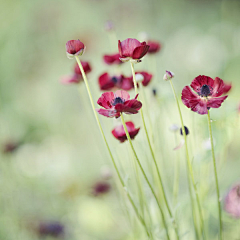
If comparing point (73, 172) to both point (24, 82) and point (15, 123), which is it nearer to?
point (15, 123)


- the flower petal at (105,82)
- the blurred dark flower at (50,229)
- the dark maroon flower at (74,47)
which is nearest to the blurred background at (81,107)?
the blurred dark flower at (50,229)

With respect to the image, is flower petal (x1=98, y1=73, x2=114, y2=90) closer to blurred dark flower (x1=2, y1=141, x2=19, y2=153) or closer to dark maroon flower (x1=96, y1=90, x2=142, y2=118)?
dark maroon flower (x1=96, y1=90, x2=142, y2=118)

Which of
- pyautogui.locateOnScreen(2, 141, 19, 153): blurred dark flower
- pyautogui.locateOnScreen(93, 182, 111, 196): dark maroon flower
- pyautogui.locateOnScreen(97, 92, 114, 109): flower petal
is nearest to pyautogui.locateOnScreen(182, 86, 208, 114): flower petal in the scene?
pyautogui.locateOnScreen(97, 92, 114, 109): flower petal

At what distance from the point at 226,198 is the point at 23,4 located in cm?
165

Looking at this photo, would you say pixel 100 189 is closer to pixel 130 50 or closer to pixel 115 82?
pixel 115 82

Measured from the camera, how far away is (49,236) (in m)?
0.71

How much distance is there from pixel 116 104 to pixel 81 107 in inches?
44.9

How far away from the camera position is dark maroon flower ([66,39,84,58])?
0.34 meters

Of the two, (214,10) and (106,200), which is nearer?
(106,200)

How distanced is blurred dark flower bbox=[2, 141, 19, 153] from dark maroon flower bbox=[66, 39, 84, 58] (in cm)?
54

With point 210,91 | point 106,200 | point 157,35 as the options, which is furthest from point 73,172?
point 157,35

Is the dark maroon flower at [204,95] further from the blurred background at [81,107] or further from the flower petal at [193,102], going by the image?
the blurred background at [81,107]

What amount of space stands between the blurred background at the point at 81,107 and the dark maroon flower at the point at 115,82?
0.31ft

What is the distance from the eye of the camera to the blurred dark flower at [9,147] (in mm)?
783
